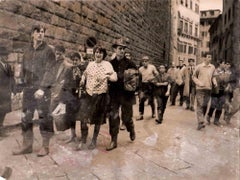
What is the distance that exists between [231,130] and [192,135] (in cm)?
25

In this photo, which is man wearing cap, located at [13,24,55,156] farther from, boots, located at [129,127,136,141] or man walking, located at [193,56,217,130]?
man walking, located at [193,56,217,130]

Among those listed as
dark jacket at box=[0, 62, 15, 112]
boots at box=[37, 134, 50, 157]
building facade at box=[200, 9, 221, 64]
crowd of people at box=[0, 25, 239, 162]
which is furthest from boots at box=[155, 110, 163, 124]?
dark jacket at box=[0, 62, 15, 112]

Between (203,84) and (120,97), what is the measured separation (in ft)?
1.50

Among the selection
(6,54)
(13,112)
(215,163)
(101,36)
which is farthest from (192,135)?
(6,54)

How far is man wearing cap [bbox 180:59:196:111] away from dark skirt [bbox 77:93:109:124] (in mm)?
435

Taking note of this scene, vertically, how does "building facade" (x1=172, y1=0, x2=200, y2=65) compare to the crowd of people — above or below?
above

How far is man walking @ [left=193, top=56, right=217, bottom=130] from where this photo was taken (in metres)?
1.70

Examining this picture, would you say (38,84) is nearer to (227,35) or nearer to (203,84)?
(203,84)

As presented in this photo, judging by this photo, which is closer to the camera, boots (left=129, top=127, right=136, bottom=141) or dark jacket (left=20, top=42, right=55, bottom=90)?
dark jacket (left=20, top=42, right=55, bottom=90)

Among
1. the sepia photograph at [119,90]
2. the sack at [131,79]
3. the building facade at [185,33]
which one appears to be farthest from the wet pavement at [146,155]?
the building facade at [185,33]

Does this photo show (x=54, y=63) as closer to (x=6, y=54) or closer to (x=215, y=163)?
(x=6, y=54)

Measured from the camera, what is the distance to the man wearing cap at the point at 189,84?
172 centimetres

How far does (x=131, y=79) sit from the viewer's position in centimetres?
173

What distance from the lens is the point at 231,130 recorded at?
181cm
